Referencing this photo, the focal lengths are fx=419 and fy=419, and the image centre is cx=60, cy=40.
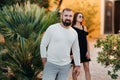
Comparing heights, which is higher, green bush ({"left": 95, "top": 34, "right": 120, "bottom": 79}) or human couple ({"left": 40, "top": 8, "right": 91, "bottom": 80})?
human couple ({"left": 40, "top": 8, "right": 91, "bottom": 80})

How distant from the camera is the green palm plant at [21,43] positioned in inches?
334

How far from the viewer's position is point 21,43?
8.43 meters

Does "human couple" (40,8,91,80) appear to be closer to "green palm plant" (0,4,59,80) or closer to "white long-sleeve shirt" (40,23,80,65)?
"white long-sleeve shirt" (40,23,80,65)

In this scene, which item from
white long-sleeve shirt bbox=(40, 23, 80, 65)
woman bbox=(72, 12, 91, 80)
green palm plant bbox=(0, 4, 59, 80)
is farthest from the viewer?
woman bbox=(72, 12, 91, 80)

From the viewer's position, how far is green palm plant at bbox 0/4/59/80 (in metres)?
8.48

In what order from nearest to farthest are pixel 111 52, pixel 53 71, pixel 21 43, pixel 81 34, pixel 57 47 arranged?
pixel 57 47, pixel 53 71, pixel 21 43, pixel 81 34, pixel 111 52

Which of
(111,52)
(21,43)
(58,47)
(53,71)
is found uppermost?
(58,47)

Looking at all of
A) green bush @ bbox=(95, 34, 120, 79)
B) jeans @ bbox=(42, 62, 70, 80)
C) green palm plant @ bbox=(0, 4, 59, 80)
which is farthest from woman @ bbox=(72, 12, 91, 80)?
jeans @ bbox=(42, 62, 70, 80)

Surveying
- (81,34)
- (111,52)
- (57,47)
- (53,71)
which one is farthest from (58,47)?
(111,52)

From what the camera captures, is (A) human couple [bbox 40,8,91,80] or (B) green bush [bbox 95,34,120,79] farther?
(B) green bush [bbox 95,34,120,79]

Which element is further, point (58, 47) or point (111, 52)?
point (111, 52)

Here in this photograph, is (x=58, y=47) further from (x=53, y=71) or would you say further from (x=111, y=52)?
(x=111, y=52)

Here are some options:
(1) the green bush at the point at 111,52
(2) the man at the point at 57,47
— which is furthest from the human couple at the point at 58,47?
(1) the green bush at the point at 111,52

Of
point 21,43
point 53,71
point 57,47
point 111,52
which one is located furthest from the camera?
point 111,52
